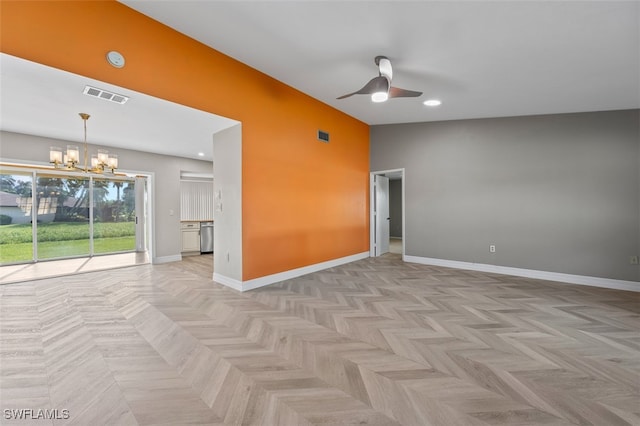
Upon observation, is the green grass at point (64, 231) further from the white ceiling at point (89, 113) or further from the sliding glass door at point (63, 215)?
the white ceiling at point (89, 113)

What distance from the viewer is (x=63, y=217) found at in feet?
21.5

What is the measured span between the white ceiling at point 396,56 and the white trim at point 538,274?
2724mm

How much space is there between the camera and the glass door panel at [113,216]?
22.9ft

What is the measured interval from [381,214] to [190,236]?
17.0 feet

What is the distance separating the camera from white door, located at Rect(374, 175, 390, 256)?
261 inches

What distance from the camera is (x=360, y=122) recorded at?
6.20 m

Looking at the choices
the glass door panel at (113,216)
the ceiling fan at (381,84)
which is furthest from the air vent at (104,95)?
the glass door panel at (113,216)

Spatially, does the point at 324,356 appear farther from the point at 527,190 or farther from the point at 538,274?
the point at 527,190

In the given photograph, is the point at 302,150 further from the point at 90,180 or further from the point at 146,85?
the point at 90,180

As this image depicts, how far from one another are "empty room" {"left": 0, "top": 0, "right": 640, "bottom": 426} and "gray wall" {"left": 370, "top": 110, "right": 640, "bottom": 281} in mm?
38

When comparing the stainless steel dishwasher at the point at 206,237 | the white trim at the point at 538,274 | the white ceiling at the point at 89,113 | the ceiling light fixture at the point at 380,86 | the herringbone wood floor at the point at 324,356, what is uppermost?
the ceiling light fixture at the point at 380,86

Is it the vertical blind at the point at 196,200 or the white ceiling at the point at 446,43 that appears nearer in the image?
the white ceiling at the point at 446,43

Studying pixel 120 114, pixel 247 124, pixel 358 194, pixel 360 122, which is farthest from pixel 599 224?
pixel 120 114

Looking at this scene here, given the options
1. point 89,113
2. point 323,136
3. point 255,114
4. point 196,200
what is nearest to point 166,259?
point 196,200
